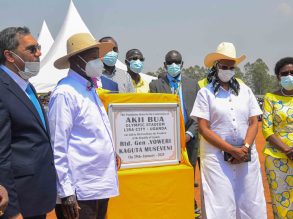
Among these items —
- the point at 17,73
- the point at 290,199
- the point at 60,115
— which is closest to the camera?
the point at 17,73

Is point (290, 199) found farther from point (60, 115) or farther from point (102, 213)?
point (60, 115)

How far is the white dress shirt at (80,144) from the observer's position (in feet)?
10.1

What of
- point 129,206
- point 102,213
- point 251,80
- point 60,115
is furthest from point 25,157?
point 251,80

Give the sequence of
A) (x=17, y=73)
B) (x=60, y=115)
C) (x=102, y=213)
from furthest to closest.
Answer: (x=102, y=213) < (x=60, y=115) < (x=17, y=73)

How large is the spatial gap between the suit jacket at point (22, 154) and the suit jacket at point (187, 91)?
9.18ft

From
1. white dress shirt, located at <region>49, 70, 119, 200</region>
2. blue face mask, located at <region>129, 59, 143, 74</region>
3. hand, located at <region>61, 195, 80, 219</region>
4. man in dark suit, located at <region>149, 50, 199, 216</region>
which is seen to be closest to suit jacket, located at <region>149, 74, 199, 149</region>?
man in dark suit, located at <region>149, 50, 199, 216</region>

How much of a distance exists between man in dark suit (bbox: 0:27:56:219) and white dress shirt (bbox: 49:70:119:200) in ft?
0.58

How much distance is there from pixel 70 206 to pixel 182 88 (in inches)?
111

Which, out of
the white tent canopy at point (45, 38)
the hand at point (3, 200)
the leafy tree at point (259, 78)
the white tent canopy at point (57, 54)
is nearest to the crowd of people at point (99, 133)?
the hand at point (3, 200)

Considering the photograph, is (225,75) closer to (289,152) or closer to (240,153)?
(240,153)

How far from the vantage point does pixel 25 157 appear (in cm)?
262

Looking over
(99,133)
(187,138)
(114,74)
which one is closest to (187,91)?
(187,138)

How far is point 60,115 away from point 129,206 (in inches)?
51.7

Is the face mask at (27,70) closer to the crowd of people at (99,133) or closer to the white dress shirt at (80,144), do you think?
the crowd of people at (99,133)
